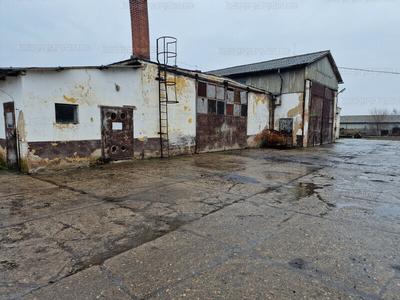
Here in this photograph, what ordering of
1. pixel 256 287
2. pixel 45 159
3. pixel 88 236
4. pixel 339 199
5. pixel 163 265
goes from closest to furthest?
pixel 256 287, pixel 163 265, pixel 88 236, pixel 339 199, pixel 45 159

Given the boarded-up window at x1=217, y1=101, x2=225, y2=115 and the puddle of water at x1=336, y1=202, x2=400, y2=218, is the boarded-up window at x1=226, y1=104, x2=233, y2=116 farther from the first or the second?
the puddle of water at x1=336, y1=202, x2=400, y2=218

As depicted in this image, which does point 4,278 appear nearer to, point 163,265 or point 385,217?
point 163,265

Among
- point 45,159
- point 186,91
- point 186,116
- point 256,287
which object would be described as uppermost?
point 186,91

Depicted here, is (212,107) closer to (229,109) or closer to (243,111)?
(229,109)

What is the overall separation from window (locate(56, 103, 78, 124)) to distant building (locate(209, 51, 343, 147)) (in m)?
12.3

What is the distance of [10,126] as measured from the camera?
24.9ft

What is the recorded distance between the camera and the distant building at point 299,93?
53.4ft

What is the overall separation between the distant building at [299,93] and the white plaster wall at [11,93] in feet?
45.3

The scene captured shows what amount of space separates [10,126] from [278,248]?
869 cm

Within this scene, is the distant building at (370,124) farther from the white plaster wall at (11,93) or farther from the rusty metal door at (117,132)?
the white plaster wall at (11,93)

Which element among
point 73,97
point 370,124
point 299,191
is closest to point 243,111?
point 73,97

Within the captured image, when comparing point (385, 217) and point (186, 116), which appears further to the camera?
point (186, 116)

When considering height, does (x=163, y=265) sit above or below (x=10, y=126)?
below

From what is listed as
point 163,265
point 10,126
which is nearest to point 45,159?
point 10,126
